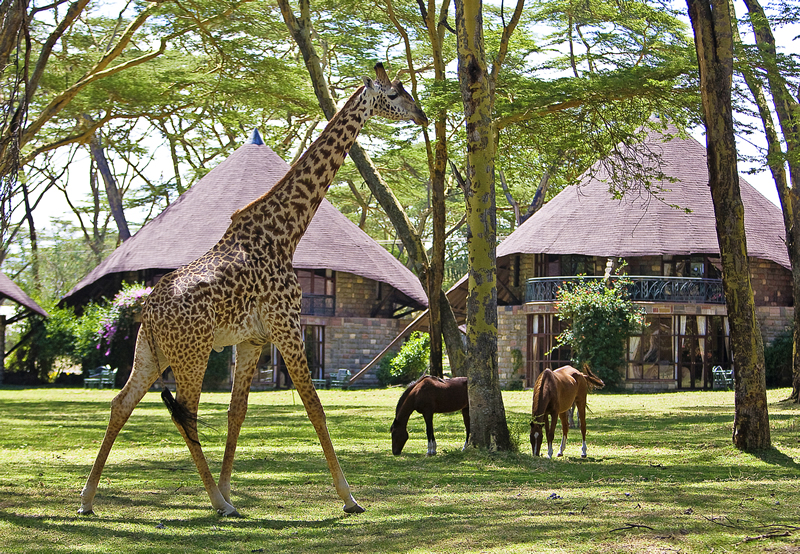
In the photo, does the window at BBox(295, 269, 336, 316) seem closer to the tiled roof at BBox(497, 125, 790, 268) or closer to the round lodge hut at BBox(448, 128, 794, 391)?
the round lodge hut at BBox(448, 128, 794, 391)

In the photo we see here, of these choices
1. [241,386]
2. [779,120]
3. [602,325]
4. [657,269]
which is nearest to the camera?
[241,386]

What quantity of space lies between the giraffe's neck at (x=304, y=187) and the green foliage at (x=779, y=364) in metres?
24.2

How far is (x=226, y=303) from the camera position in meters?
7.68

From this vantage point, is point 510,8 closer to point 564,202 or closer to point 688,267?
point 564,202

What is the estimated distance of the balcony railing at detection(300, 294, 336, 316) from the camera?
3406 cm

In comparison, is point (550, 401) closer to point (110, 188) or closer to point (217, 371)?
point (217, 371)

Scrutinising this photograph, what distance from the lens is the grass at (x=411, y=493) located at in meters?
6.22

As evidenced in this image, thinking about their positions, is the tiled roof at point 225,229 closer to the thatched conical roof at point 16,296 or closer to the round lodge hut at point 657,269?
the thatched conical roof at point 16,296

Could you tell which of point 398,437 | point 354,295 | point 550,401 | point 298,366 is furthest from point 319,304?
point 298,366

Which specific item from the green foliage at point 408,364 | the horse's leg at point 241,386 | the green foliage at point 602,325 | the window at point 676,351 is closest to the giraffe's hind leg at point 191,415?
the horse's leg at point 241,386

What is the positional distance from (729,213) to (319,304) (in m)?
23.9

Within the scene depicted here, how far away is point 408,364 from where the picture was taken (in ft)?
107

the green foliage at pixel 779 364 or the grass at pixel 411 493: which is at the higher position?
the green foliage at pixel 779 364

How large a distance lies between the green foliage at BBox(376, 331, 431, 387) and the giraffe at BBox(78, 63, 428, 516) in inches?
951
